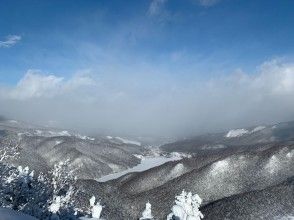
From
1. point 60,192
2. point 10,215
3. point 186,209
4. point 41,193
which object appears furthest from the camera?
point 186,209

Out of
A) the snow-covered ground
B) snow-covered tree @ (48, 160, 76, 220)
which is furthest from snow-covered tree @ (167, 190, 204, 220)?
the snow-covered ground

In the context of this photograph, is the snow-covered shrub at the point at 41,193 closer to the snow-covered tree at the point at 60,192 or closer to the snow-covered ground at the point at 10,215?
the snow-covered tree at the point at 60,192

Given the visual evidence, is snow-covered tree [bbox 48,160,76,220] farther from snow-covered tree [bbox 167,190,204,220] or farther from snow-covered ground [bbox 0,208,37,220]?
snow-covered ground [bbox 0,208,37,220]

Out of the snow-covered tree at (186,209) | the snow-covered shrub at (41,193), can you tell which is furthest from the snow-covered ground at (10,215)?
the snow-covered tree at (186,209)

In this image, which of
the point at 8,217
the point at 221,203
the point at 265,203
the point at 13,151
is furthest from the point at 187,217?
the point at 221,203

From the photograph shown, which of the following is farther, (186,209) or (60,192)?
(186,209)

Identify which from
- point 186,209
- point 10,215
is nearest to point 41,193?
point 186,209

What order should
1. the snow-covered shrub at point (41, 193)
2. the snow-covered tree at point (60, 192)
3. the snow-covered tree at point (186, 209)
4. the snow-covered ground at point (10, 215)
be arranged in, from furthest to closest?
the snow-covered tree at point (186, 209) → the snow-covered tree at point (60, 192) → the snow-covered shrub at point (41, 193) → the snow-covered ground at point (10, 215)

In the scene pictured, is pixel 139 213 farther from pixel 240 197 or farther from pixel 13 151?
pixel 13 151

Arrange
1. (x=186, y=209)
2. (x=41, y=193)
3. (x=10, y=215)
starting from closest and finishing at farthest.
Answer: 1. (x=10, y=215)
2. (x=41, y=193)
3. (x=186, y=209)

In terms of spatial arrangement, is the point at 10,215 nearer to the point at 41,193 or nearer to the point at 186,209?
the point at 41,193

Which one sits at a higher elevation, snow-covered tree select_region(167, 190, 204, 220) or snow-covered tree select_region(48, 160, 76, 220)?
snow-covered tree select_region(48, 160, 76, 220)
